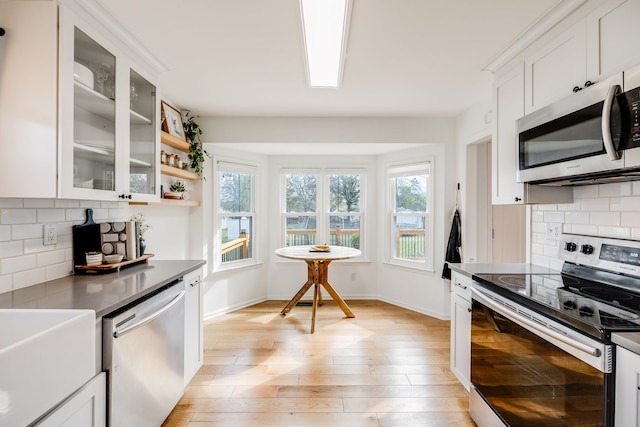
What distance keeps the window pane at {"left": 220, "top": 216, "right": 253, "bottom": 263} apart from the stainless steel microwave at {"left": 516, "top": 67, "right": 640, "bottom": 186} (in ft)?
10.7

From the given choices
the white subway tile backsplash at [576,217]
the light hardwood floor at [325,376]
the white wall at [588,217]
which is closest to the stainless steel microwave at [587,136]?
the white wall at [588,217]

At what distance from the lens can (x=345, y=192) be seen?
14.7 ft

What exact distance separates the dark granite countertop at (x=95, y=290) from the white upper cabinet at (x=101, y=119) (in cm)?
48

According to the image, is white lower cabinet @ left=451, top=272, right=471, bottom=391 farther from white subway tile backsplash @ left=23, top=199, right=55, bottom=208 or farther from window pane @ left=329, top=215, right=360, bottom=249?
white subway tile backsplash @ left=23, top=199, right=55, bottom=208

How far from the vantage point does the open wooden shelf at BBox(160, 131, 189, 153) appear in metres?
2.77

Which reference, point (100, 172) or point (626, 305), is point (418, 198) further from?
point (100, 172)

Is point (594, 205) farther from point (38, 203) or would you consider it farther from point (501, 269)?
point (38, 203)

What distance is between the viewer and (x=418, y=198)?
4008mm

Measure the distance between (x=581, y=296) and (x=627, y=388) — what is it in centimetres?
53

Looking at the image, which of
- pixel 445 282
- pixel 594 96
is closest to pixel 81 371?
pixel 594 96

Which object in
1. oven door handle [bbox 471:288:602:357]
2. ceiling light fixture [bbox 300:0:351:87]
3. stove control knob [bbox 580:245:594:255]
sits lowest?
oven door handle [bbox 471:288:602:357]

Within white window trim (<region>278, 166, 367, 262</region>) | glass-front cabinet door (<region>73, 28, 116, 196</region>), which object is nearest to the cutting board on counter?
glass-front cabinet door (<region>73, 28, 116, 196</region>)

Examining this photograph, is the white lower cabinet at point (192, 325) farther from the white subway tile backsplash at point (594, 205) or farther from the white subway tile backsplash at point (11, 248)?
the white subway tile backsplash at point (594, 205)

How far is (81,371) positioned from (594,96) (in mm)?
2384
